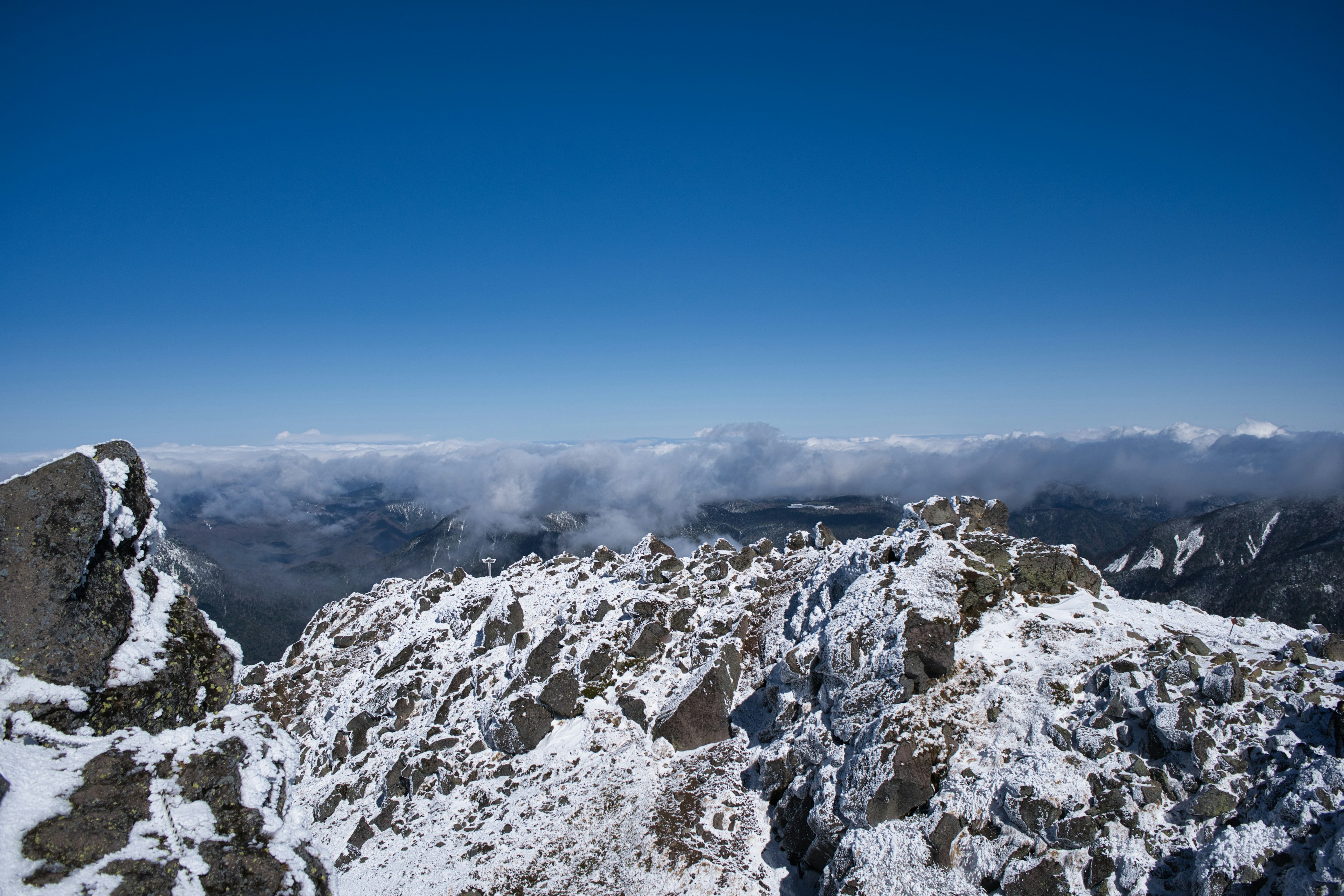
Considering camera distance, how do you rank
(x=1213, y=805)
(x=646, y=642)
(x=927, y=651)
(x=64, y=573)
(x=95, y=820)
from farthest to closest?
(x=646, y=642) → (x=927, y=651) → (x=1213, y=805) → (x=64, y=573) → (x=95, y=820)

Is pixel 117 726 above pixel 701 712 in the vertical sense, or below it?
above

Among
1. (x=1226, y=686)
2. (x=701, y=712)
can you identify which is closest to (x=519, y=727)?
(x=701, y=712)

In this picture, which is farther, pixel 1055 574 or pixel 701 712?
pixel 701 712

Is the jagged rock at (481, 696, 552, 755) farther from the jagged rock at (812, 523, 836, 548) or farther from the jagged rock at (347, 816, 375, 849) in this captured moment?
the jagged rock at (812, 523, 836, 548)

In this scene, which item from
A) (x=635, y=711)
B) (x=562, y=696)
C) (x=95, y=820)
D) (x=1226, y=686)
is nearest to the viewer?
(x=95, y=820)

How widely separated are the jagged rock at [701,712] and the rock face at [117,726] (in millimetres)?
25462

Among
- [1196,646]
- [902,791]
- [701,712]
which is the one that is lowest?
[701,712]

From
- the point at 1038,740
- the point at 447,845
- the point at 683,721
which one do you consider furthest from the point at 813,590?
the point at 447,845

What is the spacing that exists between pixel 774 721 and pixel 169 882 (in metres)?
29.2

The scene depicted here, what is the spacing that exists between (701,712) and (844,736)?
10.1 meters

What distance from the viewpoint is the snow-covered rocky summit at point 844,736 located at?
20.4 metres

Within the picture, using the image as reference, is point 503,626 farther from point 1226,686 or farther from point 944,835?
point 1226,686

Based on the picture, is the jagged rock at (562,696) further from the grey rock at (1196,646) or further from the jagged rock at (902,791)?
the grey rock at (1196,646)

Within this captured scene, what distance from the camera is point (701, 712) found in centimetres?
3562
